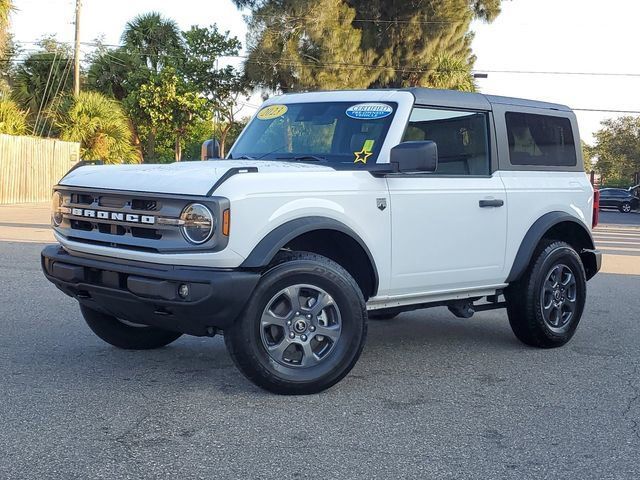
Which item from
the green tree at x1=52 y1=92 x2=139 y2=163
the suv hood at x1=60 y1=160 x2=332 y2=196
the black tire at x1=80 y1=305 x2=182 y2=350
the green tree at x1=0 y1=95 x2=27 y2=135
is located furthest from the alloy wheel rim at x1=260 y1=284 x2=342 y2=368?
Result: the green tree at x1=52 y1=92 x2=139 y2=163

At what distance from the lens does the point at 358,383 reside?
217 inches

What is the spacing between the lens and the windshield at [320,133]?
5879mm

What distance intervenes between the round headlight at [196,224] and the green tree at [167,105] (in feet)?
108

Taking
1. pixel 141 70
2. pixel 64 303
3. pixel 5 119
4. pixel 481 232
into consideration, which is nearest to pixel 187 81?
pixel 141 70

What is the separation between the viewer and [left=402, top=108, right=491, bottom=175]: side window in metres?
6.03

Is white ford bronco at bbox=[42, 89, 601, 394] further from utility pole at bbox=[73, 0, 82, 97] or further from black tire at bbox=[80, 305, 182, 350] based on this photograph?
utility pole at bbox=[73, 0, 82, 97]

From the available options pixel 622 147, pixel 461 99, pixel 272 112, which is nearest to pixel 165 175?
pixel 272 112

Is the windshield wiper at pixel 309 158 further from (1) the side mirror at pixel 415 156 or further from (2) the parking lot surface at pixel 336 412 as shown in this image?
(2) the parking lot surface at pixel 336 412

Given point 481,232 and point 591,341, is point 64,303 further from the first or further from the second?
point 591,341

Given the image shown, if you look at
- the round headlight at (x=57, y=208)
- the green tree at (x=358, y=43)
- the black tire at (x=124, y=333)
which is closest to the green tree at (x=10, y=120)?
Answer: the green tree at (x=358, y=43)

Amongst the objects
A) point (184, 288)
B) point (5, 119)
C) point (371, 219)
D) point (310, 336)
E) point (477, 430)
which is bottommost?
point (477, 430)

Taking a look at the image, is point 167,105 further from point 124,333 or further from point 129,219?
point 129,219

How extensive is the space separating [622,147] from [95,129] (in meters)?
52.0

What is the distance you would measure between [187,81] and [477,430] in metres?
37.7
